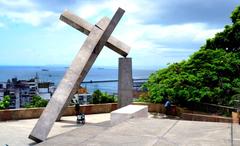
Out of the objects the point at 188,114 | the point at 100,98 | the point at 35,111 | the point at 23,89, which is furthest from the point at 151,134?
the point at 23,89

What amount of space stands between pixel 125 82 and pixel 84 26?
12.0 feet

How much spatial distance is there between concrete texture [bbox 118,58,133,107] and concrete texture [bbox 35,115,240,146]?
27.2 feet

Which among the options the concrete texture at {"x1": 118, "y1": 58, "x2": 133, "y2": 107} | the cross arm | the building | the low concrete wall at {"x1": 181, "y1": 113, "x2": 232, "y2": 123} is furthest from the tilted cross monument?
the building

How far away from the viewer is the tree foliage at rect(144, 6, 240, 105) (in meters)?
19.1

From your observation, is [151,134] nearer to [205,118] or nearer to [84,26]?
[84,26]

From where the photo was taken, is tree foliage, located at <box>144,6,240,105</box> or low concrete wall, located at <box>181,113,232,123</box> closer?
low concrete wall, located at <box>181,113,232,123</box>

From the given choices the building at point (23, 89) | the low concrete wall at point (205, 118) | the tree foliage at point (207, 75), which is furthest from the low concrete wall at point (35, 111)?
the building at point (23, 89)

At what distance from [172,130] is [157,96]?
12.1m

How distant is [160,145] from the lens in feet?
23.1

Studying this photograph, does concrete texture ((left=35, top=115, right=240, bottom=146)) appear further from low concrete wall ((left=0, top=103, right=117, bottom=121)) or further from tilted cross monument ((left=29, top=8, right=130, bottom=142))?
low concrete wall ((left=0, top=103, right=117, bottom=121))

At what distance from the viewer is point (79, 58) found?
48.0ft

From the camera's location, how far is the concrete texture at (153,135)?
7.30m

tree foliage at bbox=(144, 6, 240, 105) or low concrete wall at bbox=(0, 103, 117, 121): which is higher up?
tree foliage at bbox=(144, 6, 240, 105)

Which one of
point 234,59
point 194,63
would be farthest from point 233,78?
point 194,63
